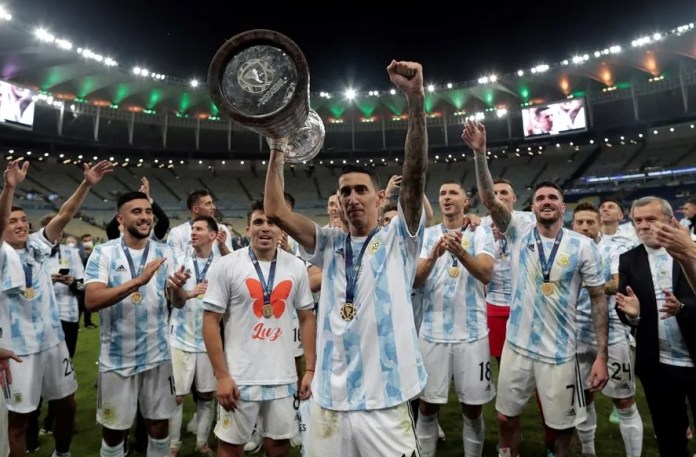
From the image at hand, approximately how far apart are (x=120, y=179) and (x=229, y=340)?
34.0m

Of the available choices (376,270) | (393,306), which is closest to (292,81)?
(376,270)

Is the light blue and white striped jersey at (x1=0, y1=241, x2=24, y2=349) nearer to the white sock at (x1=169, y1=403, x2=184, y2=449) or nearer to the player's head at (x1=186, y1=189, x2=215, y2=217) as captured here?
the white sock at (x1=169, y1=403, x2=184, y2=449)

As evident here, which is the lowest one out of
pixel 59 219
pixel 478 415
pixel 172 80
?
pixel 478 415

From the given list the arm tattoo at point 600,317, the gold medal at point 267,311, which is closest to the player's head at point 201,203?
the gold medal at point 267,311

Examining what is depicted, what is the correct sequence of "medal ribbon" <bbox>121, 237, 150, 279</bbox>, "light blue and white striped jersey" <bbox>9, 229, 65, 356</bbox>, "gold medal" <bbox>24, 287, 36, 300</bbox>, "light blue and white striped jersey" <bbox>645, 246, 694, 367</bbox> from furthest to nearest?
"gold medal" <bbox>24, 287, 36, 300</bbox> → "light blue and white striped jersey" <bbox>9, 229, 65, 356</bbox> → "medal ribbon" <bbox>121, 237, 150, 279</bbox> → "light blue and white striped jersey" <bbox>645, 246, 694, 367</bbox>

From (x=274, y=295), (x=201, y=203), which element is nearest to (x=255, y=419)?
(x=274, y=295)

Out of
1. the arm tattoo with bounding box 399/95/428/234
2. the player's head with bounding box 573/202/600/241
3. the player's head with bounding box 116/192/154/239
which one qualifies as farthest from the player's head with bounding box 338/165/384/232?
the player's head with bounding box 573/202/600/241

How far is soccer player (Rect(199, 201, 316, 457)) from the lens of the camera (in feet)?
9.59

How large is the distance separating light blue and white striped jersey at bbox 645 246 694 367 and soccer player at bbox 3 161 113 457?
15.2ft

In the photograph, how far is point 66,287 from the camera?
6.29 meters

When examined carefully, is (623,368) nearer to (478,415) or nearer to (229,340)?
(478,415)

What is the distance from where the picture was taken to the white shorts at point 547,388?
326 cm

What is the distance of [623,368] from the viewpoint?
407 centimetres

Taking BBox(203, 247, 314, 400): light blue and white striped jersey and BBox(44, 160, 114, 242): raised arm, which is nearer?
BBox(203, 247, 314, 400): light blue and white striped jersey
